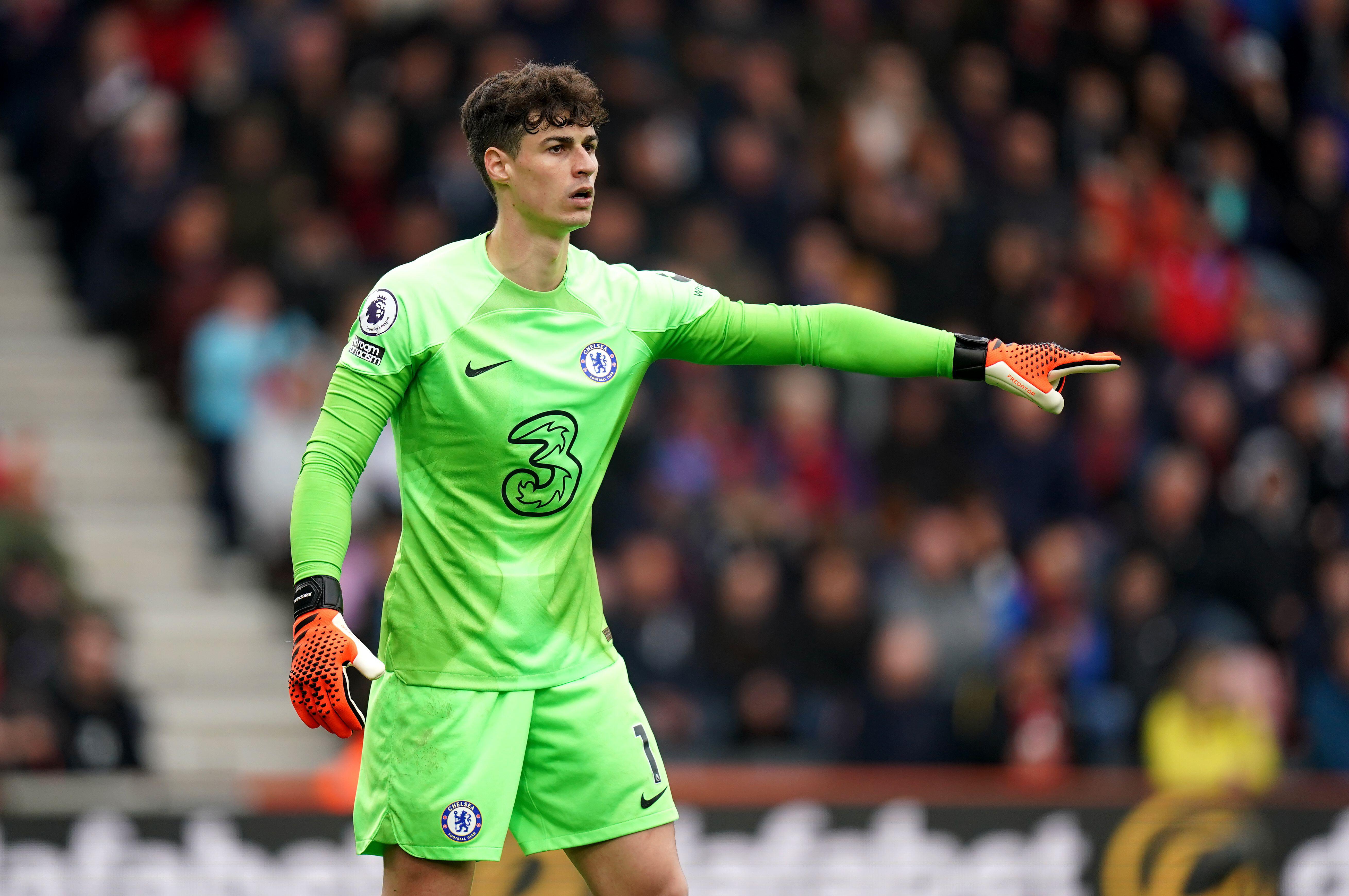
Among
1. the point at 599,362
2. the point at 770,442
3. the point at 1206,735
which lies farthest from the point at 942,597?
the point at 599,362

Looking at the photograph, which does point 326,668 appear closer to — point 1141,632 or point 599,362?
point 599,362

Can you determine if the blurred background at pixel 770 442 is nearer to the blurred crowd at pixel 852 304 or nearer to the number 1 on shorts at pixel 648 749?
the blurred crowd at pixel 852 304

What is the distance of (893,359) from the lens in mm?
4762

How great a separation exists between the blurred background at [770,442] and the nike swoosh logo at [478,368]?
431cm

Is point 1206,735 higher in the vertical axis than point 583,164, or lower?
lower

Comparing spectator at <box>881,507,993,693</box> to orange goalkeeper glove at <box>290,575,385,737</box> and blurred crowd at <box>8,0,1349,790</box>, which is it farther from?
orange goalkeeper glove at <box>290,575,385,737</box>

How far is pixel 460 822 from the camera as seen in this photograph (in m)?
4.50

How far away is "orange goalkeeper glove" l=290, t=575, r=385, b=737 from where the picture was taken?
4109 mm

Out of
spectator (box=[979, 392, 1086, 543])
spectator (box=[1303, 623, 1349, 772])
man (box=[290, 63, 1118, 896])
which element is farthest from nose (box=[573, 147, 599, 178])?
spectator (box=[1303, 623, 1349, 772])

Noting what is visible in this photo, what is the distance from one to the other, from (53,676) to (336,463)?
212 inches

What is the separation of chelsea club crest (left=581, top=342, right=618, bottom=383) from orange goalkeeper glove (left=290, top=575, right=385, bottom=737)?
897 millimetres

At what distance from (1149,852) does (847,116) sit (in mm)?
5790

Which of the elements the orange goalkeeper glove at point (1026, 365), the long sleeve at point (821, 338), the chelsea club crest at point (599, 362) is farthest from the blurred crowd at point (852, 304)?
the chelsea club crest at point (599, 362)

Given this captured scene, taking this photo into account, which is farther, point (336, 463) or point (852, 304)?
point (852, 304)
